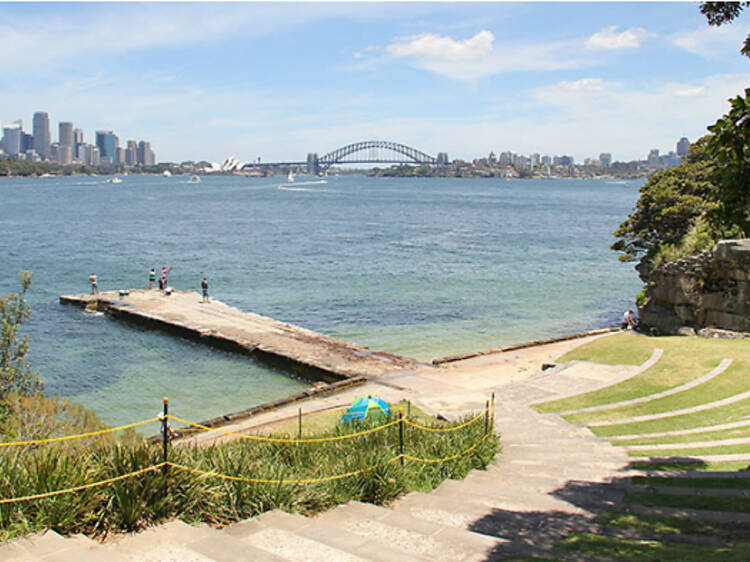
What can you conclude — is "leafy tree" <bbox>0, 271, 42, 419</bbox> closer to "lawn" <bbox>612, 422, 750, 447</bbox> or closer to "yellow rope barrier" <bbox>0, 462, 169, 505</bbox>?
"yellow rope barrier" <bbox>0, 462, 169, 505</bbox>

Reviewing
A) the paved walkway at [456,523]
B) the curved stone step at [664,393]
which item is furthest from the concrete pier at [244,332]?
the paved walkway at [456,523]

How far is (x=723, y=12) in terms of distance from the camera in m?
9.77

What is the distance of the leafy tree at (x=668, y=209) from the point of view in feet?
104

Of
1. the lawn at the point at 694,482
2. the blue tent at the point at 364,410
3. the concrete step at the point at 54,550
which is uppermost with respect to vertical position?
the concrete step at the point at 54,550

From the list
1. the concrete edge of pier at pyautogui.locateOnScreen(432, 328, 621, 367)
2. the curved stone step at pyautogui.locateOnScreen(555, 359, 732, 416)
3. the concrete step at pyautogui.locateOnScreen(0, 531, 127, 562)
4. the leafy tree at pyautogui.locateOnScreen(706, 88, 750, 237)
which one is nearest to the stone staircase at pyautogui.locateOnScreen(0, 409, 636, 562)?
the concrete step at pyautogui.locateOnScreen(0, 531, 127, 562)

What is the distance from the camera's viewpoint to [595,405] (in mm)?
17312

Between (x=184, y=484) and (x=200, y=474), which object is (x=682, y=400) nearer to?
(x=200, y=474)

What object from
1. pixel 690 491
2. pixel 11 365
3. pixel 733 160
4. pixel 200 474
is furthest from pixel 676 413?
pixel 11 365

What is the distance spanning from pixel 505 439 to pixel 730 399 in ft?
18.9

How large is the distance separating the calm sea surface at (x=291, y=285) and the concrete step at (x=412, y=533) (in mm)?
13953

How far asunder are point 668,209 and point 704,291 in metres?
6.71

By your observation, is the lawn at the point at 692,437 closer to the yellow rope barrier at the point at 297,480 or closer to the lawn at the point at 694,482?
the lawn at the point at 694,482

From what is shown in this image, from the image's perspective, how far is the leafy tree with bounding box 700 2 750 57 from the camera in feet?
31.7

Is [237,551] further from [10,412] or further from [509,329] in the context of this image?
[509,329]
